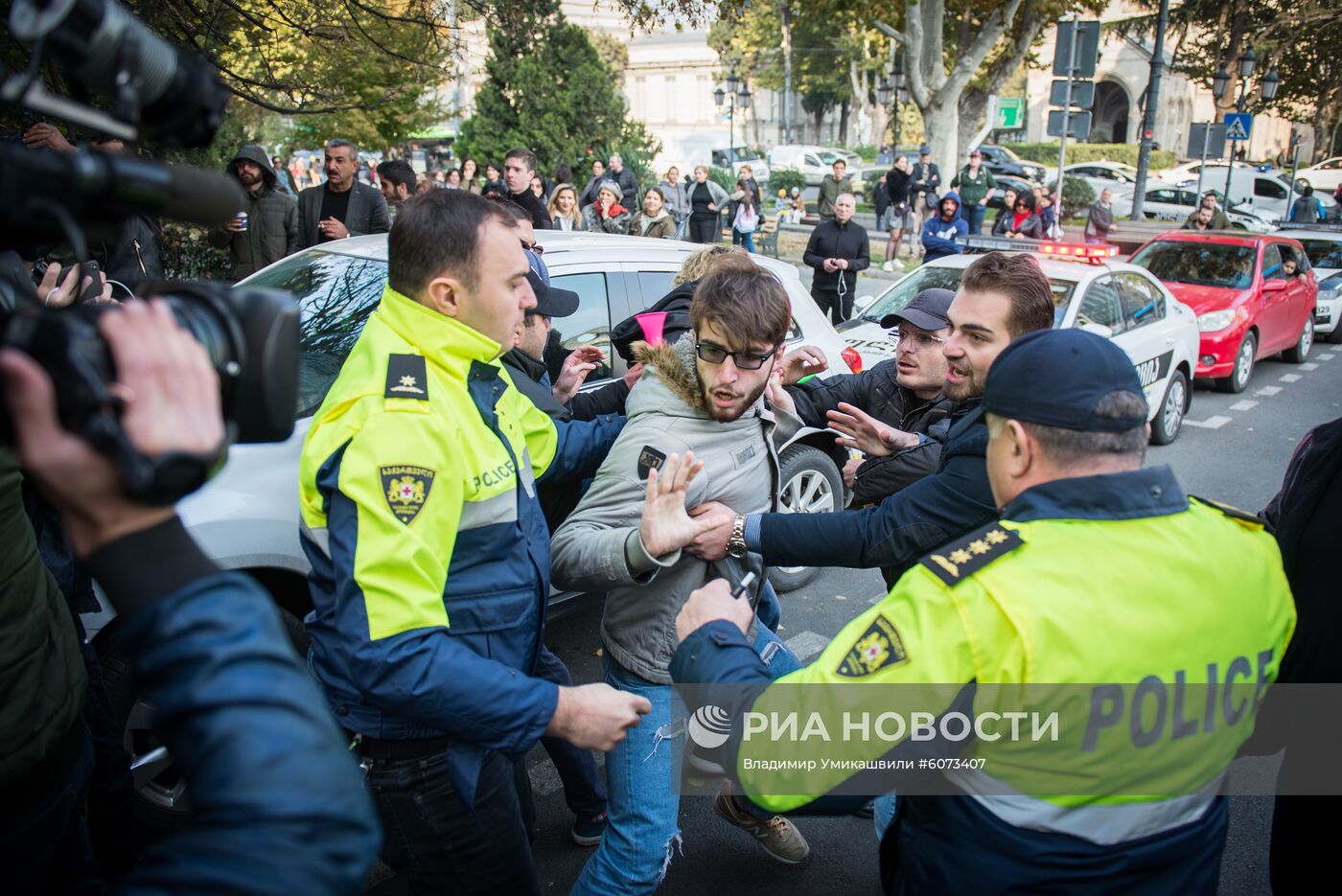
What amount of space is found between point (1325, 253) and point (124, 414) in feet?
55.7

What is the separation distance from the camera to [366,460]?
1.77 meters

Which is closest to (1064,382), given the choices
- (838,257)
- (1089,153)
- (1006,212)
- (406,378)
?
(406,378)

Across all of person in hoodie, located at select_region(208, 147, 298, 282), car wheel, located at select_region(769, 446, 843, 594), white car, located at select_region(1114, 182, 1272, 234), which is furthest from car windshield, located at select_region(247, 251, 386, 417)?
white car, located at select_region(1114, 182, 1272, 234)

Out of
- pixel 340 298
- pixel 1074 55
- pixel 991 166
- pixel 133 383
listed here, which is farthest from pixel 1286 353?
pixel 991 166

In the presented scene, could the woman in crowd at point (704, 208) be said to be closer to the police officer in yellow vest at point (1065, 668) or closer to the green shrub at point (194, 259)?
the green shrub at point (194, 259)

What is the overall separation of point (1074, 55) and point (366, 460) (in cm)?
1452

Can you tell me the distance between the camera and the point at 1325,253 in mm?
14016

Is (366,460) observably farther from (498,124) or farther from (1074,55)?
(498,124)

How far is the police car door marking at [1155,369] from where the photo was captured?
25.3ft

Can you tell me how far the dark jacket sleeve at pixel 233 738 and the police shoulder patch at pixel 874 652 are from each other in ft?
2.66

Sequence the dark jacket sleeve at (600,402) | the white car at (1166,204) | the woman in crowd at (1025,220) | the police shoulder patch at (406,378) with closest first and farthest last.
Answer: the police shoulder patch at (406,378), the dark jacket sleeve at (600,402), the woman in crowd at (1025,220), the white car at (1166,204)

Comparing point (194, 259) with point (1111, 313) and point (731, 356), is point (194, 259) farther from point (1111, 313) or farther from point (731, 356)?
point (1111, 313)

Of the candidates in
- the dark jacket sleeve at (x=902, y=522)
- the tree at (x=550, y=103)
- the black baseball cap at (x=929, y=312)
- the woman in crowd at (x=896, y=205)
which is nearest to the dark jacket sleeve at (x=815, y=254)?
the woman in crowd at (x=896, y=205)

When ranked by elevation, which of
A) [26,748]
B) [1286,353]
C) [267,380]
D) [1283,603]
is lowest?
[1286,353]
